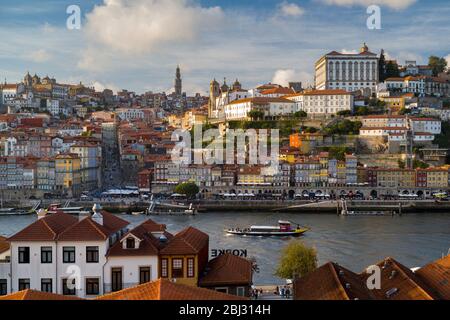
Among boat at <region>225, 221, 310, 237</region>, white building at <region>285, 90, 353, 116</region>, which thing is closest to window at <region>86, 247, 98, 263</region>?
boat at <region>225, 221, 310, 237</region>

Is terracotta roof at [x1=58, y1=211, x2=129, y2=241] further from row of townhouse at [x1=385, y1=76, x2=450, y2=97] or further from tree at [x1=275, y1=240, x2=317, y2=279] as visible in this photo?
row of townhouse at [x1=385, y1=76, x2=450, y2=97]

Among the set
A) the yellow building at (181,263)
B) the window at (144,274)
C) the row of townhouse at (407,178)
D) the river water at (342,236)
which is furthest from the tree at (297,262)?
the row of townhouse at (407,178)

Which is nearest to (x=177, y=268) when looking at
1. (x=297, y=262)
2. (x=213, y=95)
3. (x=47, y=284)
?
(x=47, y=284)

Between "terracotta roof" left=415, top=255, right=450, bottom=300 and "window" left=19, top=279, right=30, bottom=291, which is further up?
"window" left=19, top=279, right=30, bottom=291

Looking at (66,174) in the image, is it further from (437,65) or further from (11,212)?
(437,65)

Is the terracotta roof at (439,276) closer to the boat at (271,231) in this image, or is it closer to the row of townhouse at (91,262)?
the row of townhouse at (91,262)
